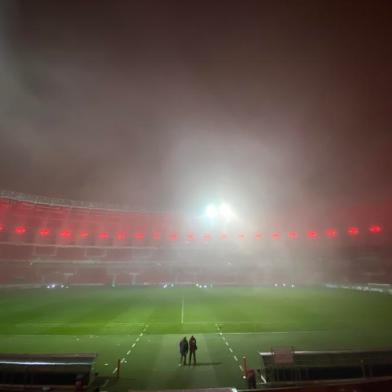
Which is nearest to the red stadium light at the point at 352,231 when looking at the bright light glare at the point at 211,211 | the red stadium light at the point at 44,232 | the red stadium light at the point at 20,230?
the bright light glare at the point at 211,211

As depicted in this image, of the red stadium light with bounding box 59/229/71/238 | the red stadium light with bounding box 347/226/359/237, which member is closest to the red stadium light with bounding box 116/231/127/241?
the red stadium light with bounding box 59/229/71/238

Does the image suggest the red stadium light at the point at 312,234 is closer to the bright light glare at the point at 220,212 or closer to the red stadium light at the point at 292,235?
the red stadium light at the point at 292,235

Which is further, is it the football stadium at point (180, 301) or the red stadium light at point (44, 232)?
the red stadium light at point (44, 232)

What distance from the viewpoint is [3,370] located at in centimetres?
1063

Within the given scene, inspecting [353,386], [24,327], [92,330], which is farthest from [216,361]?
[24,327]

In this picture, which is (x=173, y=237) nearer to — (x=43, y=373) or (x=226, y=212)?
(x=226, y=212)

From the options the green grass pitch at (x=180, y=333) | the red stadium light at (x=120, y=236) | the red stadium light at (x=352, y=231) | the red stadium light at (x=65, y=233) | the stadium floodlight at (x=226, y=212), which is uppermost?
the stadium floodlight at (x=226, y=212)

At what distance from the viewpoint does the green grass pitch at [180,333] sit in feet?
41.6

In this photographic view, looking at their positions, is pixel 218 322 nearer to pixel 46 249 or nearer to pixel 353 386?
pixel 353 386

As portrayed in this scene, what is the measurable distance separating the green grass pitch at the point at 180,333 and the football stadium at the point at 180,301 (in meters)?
0.10

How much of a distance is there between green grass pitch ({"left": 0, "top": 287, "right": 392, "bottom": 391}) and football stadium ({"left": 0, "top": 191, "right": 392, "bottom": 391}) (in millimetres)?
102

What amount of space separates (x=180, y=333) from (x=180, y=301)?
15.8 metres

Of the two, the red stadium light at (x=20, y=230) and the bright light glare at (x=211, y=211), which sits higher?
the bright light glare at (x=211, y=211)

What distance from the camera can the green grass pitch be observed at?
499 inches
